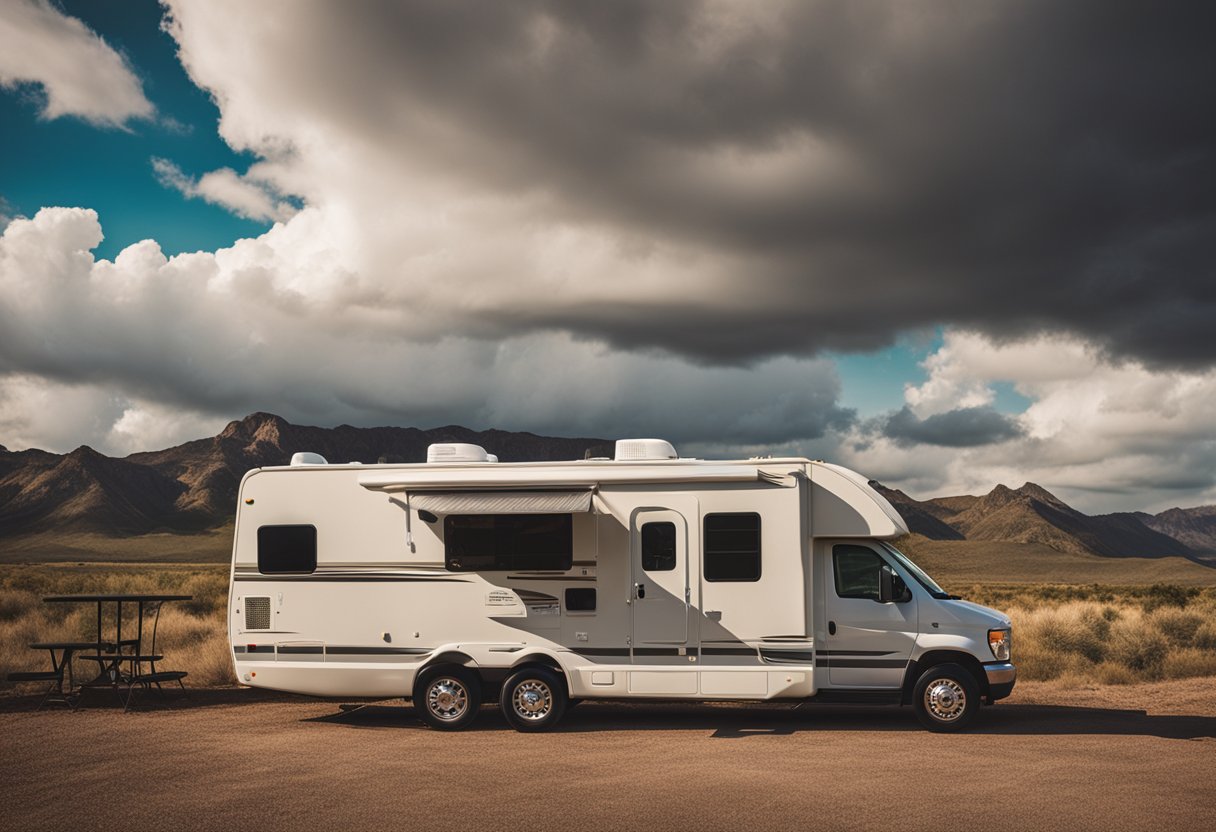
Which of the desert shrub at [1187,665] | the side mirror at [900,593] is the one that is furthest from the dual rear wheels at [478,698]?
the desert shrub at [1187,665]

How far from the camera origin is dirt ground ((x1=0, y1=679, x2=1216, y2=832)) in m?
8.83

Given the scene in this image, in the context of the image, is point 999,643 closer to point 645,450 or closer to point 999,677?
point 999,677

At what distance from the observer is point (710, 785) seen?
980 centimetres

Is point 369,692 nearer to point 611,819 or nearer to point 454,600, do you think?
point 454,600

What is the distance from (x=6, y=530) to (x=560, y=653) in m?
201

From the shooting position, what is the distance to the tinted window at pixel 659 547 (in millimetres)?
12938

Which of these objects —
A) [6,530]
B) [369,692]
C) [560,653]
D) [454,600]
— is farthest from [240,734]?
[6,530]

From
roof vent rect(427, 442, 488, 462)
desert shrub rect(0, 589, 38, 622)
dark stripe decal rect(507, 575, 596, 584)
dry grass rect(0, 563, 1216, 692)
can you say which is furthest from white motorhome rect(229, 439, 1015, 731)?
desert shrub rect(0, 589, 38, 622)

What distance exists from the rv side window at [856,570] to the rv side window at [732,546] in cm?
99

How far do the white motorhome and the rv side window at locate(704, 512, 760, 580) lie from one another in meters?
0.02

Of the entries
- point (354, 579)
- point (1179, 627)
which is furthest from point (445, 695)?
point (1179, 627)

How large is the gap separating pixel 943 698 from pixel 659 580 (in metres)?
3.41

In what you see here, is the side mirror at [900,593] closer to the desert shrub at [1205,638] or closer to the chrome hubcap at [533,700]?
the chrome hubcap at [533,700]

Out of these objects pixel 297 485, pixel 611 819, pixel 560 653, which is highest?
pixel 297 485
